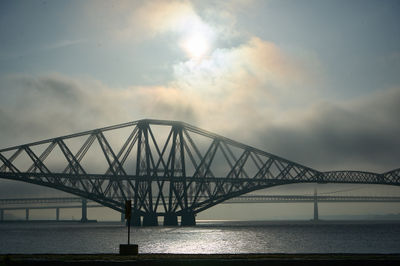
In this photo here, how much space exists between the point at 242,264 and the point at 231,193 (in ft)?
293

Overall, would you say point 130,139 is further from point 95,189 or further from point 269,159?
point 269,159

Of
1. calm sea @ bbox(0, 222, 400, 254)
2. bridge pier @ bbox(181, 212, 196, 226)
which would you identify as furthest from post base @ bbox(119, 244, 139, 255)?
bridge pier @ bbox(181, 212, 196, 226)

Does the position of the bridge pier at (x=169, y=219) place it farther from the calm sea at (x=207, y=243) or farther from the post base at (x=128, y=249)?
the post base at (x=128, y=249)

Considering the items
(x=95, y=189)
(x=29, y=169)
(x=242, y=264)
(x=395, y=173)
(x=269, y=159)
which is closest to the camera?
(x=242, y=264)

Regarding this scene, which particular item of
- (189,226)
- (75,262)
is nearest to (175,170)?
(189,226)

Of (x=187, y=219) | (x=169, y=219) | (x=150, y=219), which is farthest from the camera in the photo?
(x=169, y=219)

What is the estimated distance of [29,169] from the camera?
9225cm

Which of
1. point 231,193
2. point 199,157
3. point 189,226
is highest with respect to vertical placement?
point 199,157

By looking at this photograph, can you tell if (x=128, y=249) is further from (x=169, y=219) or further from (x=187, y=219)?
(x=169, y=219)

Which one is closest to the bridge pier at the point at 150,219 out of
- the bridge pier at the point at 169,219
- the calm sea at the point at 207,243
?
the bridge pier at the point at 169,219

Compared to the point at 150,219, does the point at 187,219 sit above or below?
below

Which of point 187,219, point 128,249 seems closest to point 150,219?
point 187,219

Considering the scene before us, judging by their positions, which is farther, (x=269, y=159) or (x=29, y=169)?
(x=269, y=159)

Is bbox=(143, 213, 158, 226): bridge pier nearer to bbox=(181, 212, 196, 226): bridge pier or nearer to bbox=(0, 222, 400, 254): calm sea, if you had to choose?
bbox=(181, 212, 196, 226): bridge pier
